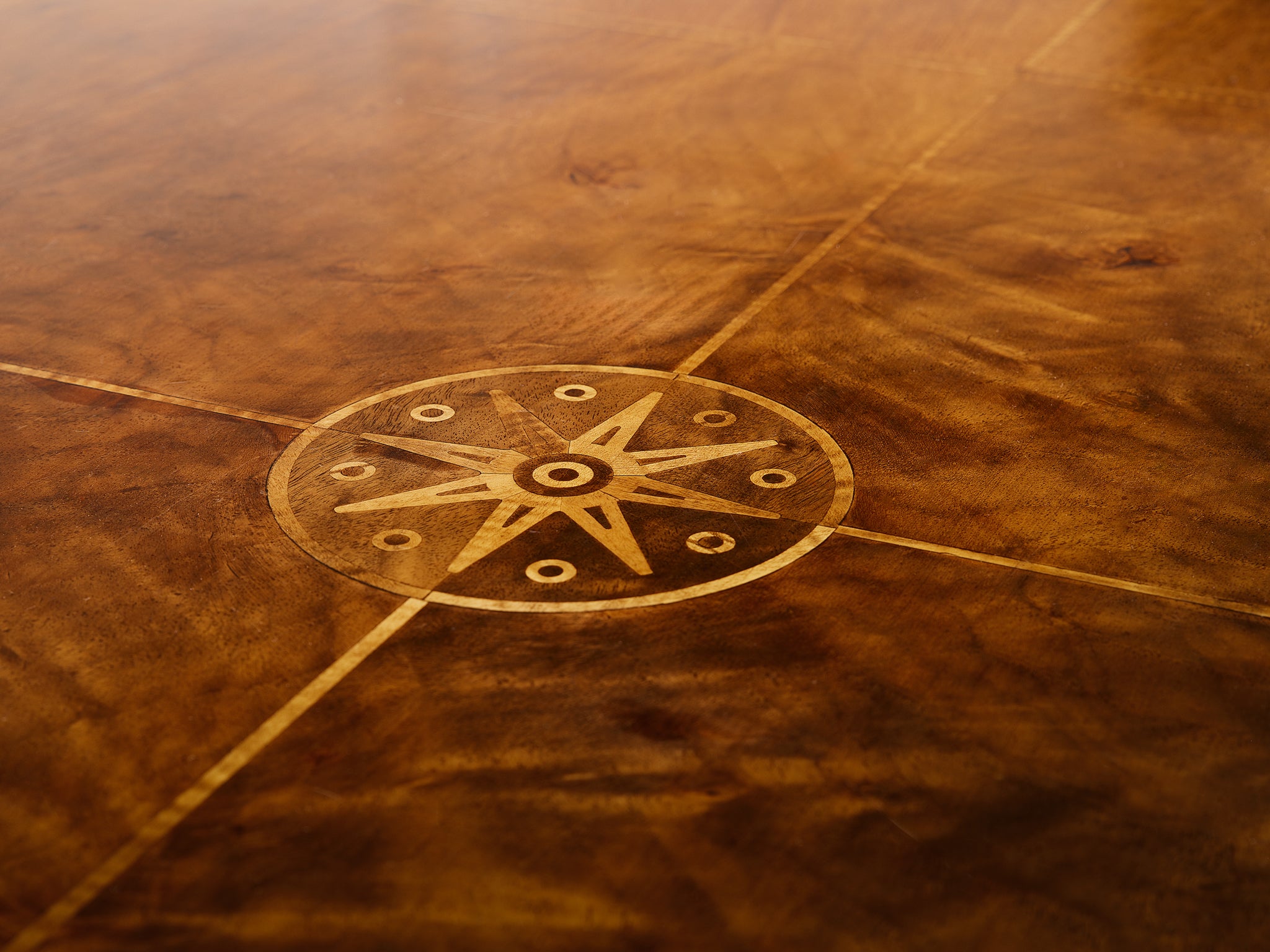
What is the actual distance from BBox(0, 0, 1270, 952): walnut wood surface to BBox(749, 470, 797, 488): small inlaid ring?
7 cm

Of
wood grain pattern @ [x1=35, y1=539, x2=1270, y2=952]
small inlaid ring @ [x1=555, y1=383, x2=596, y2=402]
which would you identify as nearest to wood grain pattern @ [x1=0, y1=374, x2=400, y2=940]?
wood grain pattern @ [x1=35, y1=539, x2=1270, y2=952]

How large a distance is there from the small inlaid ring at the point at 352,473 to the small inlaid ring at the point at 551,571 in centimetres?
Answer: 86

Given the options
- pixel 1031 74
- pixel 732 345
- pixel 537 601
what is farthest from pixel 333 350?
pixel 1031 74

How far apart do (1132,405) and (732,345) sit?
168 cm

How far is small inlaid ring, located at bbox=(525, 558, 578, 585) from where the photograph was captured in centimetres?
405

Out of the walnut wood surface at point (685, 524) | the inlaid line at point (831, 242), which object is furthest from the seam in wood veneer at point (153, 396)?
the inlaid line at point (831, 242)

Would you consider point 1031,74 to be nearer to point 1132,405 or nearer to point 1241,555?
point 1132,405

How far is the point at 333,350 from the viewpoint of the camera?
18.7 ft

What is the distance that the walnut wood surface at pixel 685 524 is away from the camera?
9.83 ft

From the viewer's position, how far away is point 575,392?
5.27 m

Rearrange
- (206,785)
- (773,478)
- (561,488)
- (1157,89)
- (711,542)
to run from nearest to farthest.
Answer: (206,785) → (711,542) → (561,488) → (773,478) → (1157,89)

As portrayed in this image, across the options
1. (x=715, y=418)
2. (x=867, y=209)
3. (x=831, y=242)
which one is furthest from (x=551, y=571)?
(x=867, y=209)

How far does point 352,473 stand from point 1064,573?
247cm

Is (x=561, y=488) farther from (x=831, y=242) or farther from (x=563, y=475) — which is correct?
(x=831, y=242)
